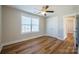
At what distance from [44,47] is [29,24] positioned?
54 cm

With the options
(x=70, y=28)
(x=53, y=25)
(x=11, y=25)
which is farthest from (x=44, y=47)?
(x=11, y=25)

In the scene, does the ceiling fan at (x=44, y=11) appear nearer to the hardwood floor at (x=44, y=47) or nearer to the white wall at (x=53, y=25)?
the white wall at (x=53, y=25)

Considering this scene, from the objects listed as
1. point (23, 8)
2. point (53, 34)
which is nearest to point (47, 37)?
point (53, 34)

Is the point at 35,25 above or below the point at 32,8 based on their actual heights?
below

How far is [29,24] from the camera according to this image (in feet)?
6.82

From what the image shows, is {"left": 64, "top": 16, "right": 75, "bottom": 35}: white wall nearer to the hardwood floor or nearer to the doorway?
the doorway

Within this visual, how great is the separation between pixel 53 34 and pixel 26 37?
542 mm

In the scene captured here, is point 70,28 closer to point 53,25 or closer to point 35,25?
point 53,25

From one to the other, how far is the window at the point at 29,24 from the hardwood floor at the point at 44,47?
0.71 ft

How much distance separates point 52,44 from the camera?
2047 mm

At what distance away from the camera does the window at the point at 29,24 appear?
202 centimetres

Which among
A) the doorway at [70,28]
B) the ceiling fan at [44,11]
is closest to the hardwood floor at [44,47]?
the doorway at [70,28]
